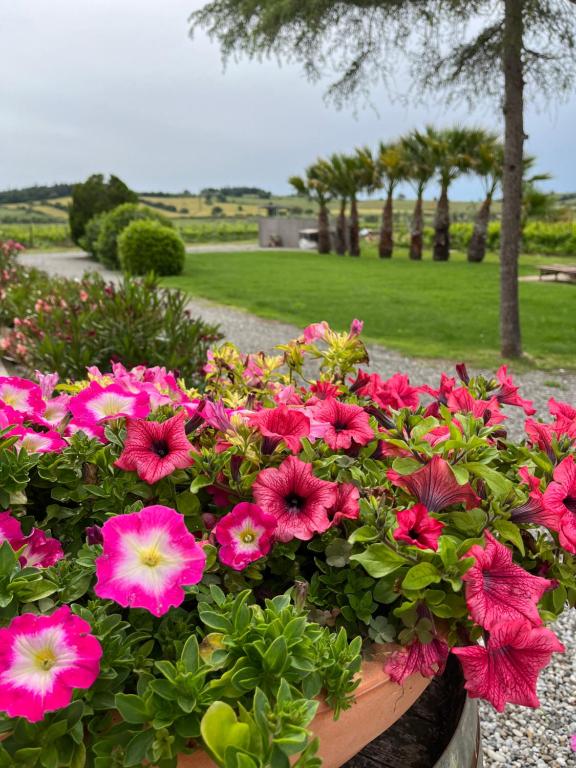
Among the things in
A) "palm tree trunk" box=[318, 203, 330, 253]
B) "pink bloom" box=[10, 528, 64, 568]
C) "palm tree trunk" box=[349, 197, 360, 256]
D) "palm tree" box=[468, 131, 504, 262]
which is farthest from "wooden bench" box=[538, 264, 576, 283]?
"pink bloom" box=[10, 528, 64, 568]

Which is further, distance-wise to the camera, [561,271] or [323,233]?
[323,233]

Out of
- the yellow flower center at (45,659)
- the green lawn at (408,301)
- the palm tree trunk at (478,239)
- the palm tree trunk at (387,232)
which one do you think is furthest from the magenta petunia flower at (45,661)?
the palm tree trunk at (387,232)

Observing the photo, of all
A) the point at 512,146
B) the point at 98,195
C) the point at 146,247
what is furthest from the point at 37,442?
the point at 98,195

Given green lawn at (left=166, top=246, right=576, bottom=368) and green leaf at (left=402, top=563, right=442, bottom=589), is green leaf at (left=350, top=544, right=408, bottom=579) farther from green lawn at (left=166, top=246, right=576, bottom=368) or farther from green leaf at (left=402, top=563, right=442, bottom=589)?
green lawn at (left=166, top=246, right=576, bottom=368)

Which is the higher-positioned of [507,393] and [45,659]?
[507,393]

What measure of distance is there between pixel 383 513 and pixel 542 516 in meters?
0.24

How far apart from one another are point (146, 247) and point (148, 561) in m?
17.0

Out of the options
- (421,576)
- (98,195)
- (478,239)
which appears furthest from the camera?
(478,239)

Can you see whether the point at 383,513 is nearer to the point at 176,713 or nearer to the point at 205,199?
the point at 176,713

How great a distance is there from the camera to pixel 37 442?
1.08 metres

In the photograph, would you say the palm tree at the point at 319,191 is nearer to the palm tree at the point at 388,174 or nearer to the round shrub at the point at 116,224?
the palm tree at the point at 388,174

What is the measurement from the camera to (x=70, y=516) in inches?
40.5

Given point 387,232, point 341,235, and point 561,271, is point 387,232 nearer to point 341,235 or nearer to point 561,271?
point 341,235

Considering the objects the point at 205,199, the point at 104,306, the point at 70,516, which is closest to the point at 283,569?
the point at 70,516
